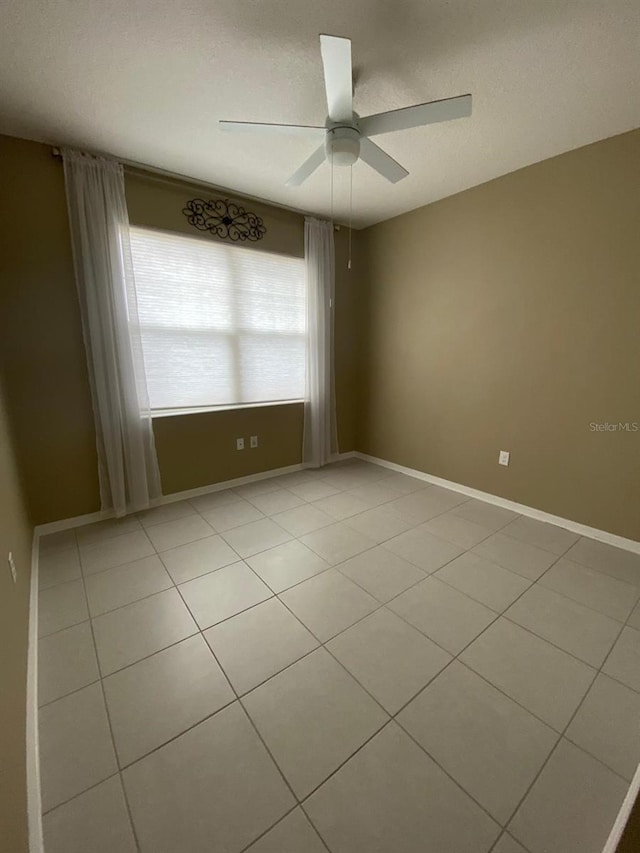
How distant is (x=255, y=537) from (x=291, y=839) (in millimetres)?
1561

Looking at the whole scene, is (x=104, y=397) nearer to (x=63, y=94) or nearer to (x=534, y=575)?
(x=63, y=94)

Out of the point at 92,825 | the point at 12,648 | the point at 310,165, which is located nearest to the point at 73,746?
the point at 92,825

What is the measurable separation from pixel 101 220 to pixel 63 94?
2.22ft

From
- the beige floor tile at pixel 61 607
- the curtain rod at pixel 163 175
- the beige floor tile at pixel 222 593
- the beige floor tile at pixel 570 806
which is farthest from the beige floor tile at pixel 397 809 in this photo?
the curtain rod at pixel 163 175

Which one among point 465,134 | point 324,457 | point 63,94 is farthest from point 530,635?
point 63,94

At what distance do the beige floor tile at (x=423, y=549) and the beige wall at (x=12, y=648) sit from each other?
5.92 ft

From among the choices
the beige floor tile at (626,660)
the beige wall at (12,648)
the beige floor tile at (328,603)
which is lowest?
the beige floor tile at (626,660)

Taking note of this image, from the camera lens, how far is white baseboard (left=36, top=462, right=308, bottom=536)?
2426 millimetres

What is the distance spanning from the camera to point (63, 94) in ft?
5.57

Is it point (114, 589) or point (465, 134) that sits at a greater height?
point (465, 134)

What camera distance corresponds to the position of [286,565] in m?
2.05

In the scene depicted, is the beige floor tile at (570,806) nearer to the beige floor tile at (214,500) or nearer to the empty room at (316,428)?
the empty room at (316,428)

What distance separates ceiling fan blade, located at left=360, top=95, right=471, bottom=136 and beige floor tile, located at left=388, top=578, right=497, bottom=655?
86.0 inches

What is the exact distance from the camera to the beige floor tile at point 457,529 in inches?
91.2
